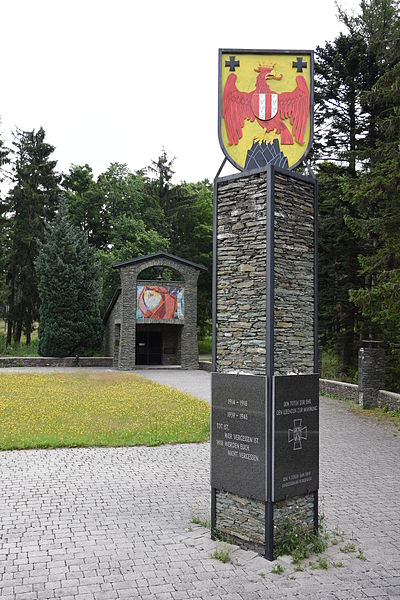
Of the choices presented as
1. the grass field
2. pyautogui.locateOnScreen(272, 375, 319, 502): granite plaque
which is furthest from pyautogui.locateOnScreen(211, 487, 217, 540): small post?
the grass field

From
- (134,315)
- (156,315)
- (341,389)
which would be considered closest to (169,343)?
(156,315)

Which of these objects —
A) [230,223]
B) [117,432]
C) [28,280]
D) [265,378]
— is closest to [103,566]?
[265,378]

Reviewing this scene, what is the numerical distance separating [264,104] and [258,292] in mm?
2262

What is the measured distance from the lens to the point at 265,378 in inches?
243

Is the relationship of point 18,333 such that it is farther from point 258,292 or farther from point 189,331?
point 258,292

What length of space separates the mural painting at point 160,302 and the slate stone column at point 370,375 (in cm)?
1735

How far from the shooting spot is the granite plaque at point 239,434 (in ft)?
20.4

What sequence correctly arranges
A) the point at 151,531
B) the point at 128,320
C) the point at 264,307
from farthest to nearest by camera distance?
the point at 128,320, the point at 151,531, the point at 264,307

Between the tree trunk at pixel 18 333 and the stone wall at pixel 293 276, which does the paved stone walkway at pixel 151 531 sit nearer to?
the stone wall at pixel 293 276

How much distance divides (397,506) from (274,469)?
113 inches

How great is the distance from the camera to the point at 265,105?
22.6 ft

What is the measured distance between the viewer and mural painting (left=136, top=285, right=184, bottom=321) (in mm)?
33188

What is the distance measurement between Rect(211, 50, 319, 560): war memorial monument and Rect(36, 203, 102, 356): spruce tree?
31702 mm

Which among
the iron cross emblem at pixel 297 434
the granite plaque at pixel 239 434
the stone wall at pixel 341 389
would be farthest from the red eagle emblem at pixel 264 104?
the stone wall at pixel 341 389
